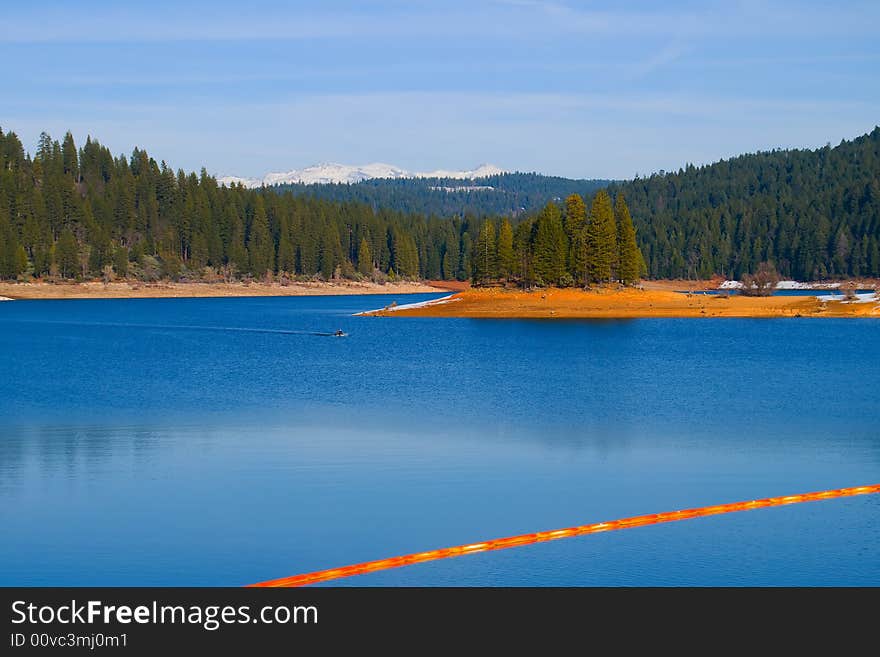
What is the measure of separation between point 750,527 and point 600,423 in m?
15.5

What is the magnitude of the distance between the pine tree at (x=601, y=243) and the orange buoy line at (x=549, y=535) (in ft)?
325

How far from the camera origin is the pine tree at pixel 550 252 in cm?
12300

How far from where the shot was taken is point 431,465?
27.7 m

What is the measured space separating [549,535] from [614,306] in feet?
325

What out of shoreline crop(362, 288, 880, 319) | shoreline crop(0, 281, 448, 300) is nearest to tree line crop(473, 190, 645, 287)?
shoreline crop(362, 288, 880, 319)

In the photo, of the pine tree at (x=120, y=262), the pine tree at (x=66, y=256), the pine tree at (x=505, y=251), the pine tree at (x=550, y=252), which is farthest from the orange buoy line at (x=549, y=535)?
the pine tree at (x=120, y=262)

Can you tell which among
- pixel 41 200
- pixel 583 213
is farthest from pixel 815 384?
pixel 41 200

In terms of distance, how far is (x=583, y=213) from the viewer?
5030 inches

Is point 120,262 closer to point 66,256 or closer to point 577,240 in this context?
point 66,256

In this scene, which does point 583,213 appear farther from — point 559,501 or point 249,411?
point 559,501

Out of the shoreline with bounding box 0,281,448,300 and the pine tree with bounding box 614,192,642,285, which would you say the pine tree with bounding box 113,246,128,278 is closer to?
the shoreline with bounding box 0,281,448,300

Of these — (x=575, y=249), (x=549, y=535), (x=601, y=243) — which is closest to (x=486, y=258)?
(x=575, y=249)

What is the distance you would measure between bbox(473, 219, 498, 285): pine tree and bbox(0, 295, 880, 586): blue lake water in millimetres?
70366

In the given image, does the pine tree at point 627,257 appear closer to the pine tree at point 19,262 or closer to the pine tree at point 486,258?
the pine tree at point 486,258
